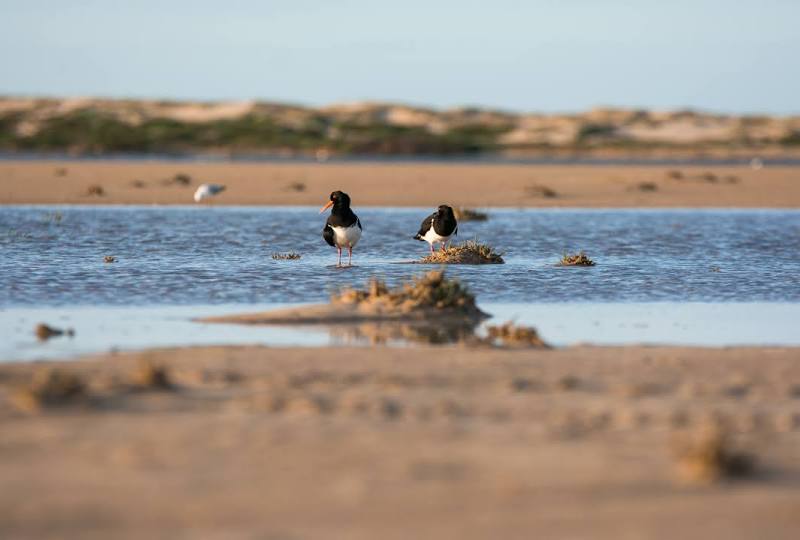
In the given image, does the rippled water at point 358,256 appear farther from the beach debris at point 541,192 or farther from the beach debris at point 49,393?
the beach debris at point 49,393

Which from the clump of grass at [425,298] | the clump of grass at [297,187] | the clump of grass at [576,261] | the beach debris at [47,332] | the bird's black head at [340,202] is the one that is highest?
the clump of grass at [297,187]

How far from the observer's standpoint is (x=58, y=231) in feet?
78.8

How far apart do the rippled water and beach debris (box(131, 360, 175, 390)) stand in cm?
563

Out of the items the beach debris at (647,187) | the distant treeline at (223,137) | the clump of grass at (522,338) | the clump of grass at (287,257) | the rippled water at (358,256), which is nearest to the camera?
the clump of grass at (522,338)

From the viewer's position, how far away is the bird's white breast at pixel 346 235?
61.7 feet

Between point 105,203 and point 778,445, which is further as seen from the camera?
point 105,203

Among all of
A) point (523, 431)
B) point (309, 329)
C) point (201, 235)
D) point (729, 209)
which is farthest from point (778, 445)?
point (729, 209)

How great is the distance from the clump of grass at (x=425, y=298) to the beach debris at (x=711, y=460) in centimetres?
633

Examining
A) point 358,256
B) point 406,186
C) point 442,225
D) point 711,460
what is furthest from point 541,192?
point 711,460

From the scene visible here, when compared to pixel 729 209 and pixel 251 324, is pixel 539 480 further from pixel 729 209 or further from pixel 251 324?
pixel 729 209

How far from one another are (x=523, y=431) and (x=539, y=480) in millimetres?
1094

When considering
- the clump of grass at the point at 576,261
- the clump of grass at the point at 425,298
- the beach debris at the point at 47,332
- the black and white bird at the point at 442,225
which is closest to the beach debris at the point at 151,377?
the beach debris at the point at 47,332

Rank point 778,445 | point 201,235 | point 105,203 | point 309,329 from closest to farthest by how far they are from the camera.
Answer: point 778,445 → point 309,329 → point 201,235 → point 105,203

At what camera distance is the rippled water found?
52.3 ft
